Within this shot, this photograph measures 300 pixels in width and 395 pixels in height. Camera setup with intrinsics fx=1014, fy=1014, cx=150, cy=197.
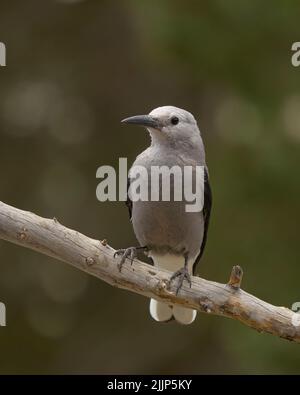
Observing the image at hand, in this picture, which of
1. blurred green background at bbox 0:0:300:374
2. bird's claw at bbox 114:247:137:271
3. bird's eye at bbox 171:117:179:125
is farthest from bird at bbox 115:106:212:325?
blurred green background at bbox 0:0:300:374

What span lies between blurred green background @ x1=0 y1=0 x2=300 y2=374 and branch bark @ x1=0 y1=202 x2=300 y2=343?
376 cm

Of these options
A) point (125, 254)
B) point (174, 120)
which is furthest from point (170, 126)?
point (125, 254)

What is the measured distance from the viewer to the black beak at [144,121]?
7.15 metres

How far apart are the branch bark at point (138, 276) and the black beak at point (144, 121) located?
98 cm

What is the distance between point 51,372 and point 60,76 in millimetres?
3744

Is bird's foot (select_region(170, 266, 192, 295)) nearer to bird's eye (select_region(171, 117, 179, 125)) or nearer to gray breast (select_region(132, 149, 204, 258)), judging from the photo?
gray breast (select_region(132, 149, 204, 258))

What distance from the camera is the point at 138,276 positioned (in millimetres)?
6688

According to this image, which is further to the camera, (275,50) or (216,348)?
(216,348)

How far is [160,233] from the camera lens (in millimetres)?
7391

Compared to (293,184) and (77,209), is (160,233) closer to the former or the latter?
(293,184)

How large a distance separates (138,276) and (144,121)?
1188mm

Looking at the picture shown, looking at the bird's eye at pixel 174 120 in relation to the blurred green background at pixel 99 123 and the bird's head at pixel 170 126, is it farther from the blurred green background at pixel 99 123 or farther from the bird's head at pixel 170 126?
the blurred green background at pixel 99 123

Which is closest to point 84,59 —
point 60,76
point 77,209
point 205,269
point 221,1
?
point 60,76

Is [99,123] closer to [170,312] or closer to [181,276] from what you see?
[170,312]
